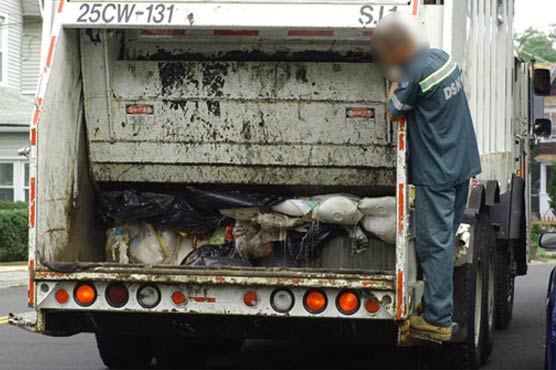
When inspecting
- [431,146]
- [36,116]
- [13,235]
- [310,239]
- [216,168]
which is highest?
[36,116]

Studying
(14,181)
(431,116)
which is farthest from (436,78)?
(14,181)

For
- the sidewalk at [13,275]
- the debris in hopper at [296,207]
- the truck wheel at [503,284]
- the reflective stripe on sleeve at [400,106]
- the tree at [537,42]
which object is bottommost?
the sidewalk at [13,275]

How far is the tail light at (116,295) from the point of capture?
23.8 ft

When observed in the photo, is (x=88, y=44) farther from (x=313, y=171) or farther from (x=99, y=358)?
(x=99, y=358)

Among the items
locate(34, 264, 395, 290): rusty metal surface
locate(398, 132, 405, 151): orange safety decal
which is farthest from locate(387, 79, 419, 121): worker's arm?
locate(34, 264, 395, 290): rusty metal surface

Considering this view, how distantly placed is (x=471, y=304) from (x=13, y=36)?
80.7 feet

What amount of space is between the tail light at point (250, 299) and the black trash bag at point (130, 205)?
1.62m

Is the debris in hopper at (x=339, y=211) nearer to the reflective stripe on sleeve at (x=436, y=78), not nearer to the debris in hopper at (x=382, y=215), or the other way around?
the debris in hopper at (x=382, y=215)

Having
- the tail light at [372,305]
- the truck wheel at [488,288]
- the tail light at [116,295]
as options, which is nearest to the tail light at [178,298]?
the tail light at [116,295]

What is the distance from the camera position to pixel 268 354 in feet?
32.8

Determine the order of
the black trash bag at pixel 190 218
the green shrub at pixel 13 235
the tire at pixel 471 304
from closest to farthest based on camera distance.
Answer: the tire at pixel 471 304
the black trash bag at pixel 190 218
the green shrub at pixel 13 235

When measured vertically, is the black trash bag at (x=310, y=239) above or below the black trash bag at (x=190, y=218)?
below

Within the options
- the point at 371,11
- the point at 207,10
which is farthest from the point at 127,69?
the point at 371,11

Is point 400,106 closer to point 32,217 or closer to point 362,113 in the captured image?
point 362,113
